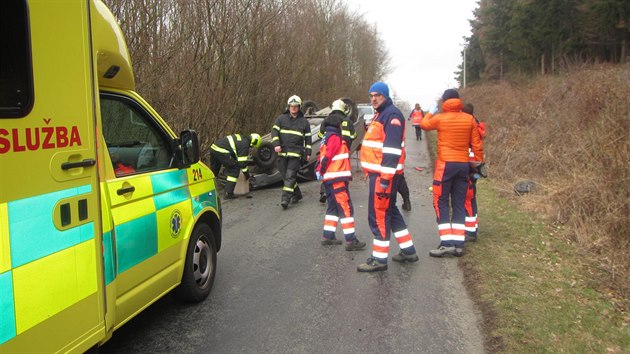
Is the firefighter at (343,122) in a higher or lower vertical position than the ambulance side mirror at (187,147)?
higher

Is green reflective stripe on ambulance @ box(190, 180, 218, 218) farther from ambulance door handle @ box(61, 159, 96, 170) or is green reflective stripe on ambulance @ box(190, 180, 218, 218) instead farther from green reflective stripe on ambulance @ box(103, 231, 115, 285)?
ambulance door handle @ box(61, 159, 96, 170)

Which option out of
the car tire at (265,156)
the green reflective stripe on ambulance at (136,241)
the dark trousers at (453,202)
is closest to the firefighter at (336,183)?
the dark trousers at (453,202)

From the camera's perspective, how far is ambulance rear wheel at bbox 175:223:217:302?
3955mm

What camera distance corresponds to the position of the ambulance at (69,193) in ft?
6.73

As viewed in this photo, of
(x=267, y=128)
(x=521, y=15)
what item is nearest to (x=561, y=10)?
(x=521, y=15)

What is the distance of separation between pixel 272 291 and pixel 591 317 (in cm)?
270

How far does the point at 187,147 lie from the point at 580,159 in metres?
6.93

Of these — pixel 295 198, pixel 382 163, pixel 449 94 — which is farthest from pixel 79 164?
pixel 295 198

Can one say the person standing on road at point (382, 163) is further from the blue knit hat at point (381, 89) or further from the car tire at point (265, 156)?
the car tire at point (265, 156)

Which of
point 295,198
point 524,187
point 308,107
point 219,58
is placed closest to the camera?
point 524,187

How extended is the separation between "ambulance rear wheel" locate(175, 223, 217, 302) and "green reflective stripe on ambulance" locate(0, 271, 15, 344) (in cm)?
191

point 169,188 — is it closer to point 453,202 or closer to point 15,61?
point 15,61

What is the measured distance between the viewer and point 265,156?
10.1 m

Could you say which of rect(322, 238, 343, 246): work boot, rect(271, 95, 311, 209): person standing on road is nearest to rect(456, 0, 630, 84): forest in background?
rect(271, 95, 311, 209): person standing on road
